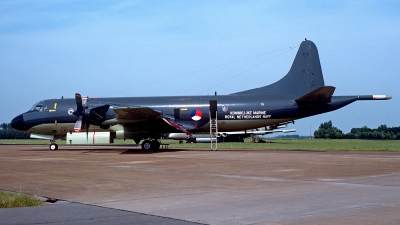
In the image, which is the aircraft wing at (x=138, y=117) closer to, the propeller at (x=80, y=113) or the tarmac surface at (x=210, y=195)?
the propeller at (x=80, y=113)

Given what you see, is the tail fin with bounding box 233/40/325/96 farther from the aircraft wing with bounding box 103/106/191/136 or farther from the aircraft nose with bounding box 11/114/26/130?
the aircraft nose with bounding box 11/114/26/130

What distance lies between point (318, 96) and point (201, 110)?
8254 millimetres

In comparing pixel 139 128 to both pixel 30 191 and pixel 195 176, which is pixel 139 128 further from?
pixel 30 191

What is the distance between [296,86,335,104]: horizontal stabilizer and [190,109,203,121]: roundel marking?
6.97 metres

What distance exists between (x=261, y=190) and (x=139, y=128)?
20.9 m

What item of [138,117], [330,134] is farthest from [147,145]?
[330,134]

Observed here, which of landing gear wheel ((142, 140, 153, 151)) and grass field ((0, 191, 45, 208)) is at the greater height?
landing gear wheel ((142, 140, 153, 151))

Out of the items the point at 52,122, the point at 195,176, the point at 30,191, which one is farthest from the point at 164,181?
the point at 52,122

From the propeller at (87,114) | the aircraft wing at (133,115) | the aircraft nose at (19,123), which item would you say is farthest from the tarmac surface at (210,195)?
the aircraft nose at (19,123)

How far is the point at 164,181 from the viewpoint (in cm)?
1390

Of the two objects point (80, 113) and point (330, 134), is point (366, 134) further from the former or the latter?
point (80, 113)

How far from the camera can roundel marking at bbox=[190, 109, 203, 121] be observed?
109 ft

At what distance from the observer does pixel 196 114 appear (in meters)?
33.2

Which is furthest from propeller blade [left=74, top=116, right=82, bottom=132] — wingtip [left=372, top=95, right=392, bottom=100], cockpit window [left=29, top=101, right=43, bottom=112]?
wingtip [left=372, top=95, right=392, bottom=100]
